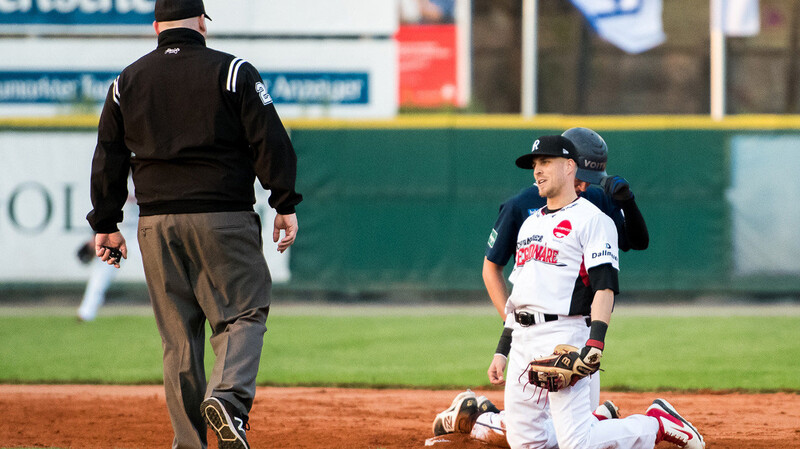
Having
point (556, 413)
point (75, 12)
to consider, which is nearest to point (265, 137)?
point (556, 413)

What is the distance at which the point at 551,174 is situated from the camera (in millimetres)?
4324

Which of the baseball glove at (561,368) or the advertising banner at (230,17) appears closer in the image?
the baseball glove at (561,368)

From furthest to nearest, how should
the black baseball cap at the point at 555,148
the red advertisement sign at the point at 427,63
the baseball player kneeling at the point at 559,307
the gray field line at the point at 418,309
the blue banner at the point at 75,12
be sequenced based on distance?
the red advertisement sign at the point at 427,63 < the blue banner at the point at 75,12 < the gray field line at the point at 418,309 < the black baseball cap at the point at 555,148 < the baseball player kneeling at the point at 559,307

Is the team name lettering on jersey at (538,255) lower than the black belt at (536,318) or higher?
higher

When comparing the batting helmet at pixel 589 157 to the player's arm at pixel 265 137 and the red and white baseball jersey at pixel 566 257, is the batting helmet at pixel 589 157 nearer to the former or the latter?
the red and white baseball jersey at pixel 566 257

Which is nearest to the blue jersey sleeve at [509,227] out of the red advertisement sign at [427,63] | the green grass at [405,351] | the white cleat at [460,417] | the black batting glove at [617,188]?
the black batting glove at [617,188]

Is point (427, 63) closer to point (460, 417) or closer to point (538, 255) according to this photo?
point (460, 417)

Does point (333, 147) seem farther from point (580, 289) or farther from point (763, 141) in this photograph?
point (580, 289)

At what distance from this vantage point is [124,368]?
8.01 meters

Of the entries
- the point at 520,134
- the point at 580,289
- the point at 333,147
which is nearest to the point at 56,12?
the point at 333,147

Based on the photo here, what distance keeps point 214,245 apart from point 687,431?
7.44 ft

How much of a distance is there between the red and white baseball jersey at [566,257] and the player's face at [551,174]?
0.32 feet

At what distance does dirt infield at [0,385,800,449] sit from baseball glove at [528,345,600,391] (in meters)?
1.03

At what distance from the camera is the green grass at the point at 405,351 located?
7.54 metres
